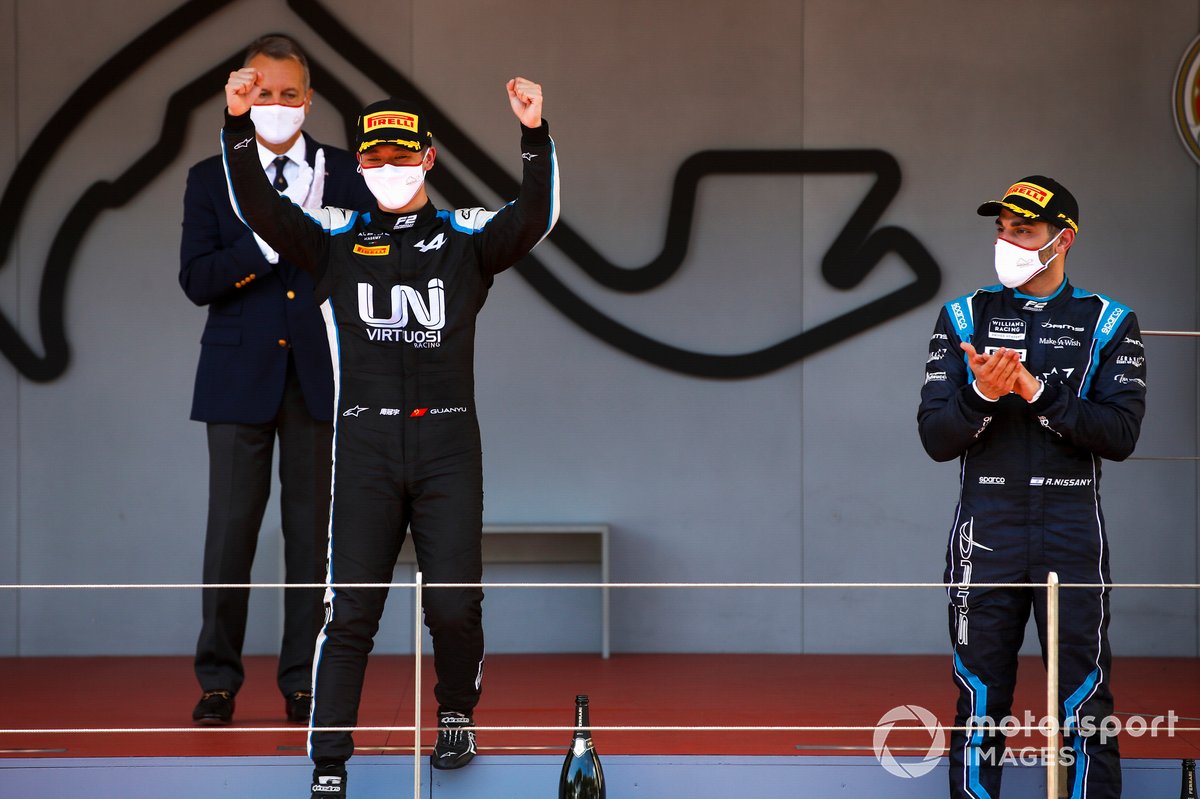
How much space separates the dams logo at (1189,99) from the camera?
427 cm

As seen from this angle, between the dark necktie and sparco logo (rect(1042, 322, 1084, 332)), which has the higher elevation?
the dark necktie

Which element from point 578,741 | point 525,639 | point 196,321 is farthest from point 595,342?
point 578,741

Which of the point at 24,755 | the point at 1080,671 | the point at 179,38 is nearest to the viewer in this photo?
the point at 1080,671

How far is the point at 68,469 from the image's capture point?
4332 millimetres

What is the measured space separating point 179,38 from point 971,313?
2.77 m

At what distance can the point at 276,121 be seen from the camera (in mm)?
3086

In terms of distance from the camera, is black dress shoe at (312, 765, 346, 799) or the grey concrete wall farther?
the grey concrete wall

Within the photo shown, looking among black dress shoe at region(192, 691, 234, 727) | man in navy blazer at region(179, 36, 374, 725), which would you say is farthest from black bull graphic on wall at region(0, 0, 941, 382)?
black dress shoe at region(192, 691, 234, 727)

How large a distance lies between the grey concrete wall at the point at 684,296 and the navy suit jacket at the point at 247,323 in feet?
3.93

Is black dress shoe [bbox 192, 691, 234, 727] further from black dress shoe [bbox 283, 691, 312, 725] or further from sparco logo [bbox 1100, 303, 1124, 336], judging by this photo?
sparco logo [bbox 1100, 303, 1124, 336]

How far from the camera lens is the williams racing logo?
270 cm

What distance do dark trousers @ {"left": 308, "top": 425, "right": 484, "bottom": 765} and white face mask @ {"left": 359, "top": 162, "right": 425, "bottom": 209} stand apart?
18.3 inches

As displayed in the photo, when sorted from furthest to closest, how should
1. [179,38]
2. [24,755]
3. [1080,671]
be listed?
[179,38], [24,755], [1080,671]

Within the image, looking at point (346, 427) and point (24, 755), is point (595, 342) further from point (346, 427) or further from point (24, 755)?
point (24, 755)
